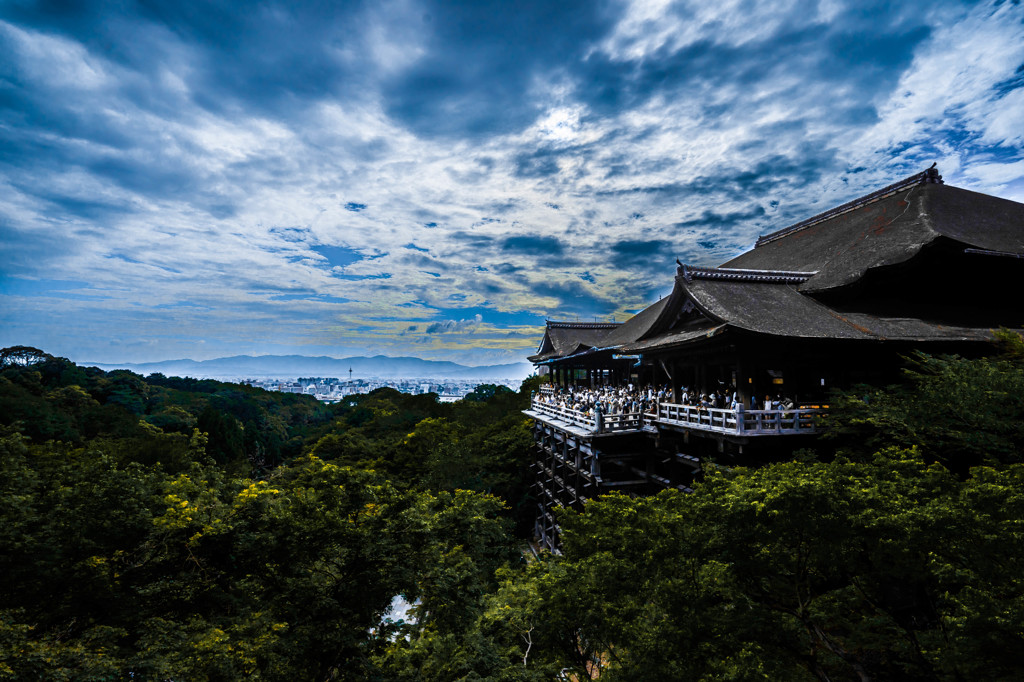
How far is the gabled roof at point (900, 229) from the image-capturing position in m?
16.3

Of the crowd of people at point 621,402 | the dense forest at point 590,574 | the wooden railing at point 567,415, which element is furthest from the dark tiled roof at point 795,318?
the wooden railing at point 567,415

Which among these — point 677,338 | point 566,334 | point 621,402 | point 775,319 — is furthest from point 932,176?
point 566,334

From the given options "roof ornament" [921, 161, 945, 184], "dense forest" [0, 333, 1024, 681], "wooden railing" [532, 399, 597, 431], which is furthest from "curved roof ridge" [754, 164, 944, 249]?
"wooden railing" [532, 399, 597, 431]

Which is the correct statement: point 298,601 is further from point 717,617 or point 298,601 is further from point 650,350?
point 650,350

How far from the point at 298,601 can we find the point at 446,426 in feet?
99.9

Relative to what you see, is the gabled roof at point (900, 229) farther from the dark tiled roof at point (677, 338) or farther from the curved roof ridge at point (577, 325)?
the curved roof ridge at point (577, 325)

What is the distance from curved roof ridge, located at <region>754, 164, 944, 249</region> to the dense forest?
11.0 metres

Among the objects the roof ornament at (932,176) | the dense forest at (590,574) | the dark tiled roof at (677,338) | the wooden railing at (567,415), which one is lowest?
the dense forest at (590,574)

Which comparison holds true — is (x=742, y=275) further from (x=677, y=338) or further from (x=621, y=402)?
(x=621, y=402)

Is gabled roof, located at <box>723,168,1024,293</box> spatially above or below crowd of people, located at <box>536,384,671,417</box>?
above

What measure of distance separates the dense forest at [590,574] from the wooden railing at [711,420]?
0.95 metres

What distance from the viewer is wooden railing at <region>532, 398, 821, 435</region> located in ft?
41.5

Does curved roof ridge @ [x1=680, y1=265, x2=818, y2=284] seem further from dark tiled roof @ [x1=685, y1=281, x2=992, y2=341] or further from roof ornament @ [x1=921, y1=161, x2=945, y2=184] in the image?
roof ornament @ [x1=921, y1=161, x2=945, y2=184]

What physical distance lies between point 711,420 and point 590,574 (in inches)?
286
